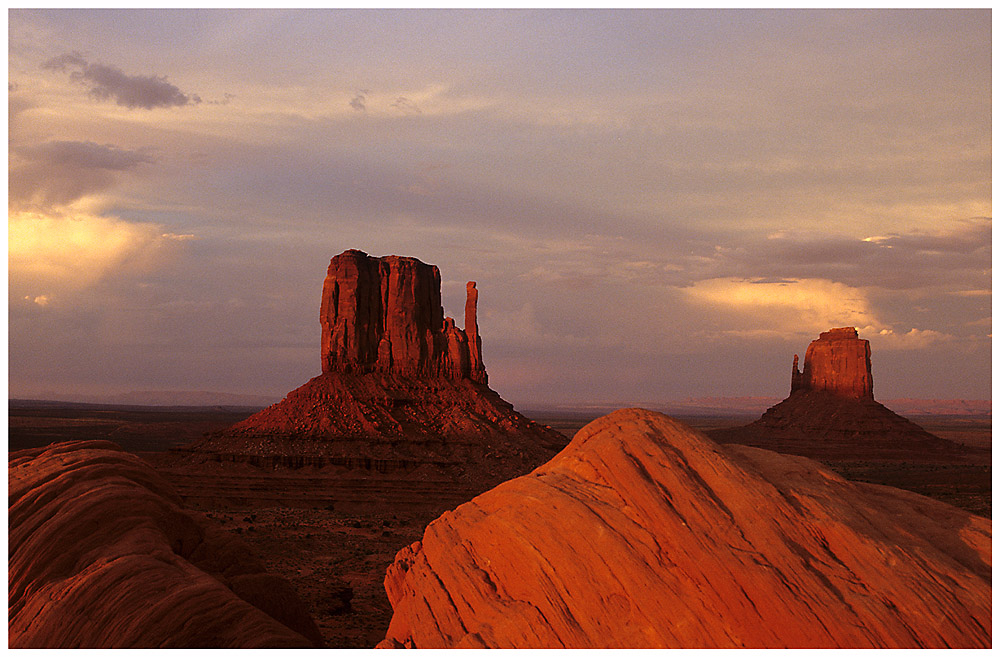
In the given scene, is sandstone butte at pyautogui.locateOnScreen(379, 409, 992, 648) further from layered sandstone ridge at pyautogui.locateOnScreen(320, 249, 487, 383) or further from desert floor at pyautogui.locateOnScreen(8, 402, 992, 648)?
layered sandstone ridge at pyautogui.locateOnScreen(320, 249, 487, 383)

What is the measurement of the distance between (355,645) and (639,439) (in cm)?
1344

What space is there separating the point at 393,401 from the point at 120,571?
61427 millimetres

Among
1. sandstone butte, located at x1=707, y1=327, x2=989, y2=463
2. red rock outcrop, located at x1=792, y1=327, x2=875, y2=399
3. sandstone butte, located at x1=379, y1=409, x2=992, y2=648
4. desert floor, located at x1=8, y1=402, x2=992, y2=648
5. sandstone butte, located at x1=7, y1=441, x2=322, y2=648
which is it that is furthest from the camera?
red rock outcrop, located at x1=792, y1=327, x2=875, y2=399

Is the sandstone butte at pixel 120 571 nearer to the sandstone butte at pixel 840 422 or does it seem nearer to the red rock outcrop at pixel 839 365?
the sandstone butte at pixel 840 422

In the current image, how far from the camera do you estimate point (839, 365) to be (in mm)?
120750

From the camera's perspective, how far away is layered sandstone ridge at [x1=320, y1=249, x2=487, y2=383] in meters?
78.4

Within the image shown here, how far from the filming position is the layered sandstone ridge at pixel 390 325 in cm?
7844

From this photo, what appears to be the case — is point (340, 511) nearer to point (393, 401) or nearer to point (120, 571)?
point (393, 401)

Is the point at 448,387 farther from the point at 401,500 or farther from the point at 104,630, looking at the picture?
the point at 104,630

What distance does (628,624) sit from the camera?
26.5 ft

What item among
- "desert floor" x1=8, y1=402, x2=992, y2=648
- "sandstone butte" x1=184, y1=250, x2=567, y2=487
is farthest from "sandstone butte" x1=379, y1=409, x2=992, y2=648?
"sandstone butte" x1=184, y1=250, x2=567, y2=487

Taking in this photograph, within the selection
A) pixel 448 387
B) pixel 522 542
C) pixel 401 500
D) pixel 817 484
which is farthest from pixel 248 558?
pixel 448 387

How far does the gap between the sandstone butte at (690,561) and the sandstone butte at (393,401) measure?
52.4 metres

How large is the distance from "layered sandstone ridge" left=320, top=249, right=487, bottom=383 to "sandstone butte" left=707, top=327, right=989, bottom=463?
4652cm
